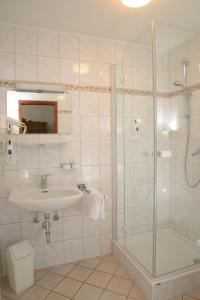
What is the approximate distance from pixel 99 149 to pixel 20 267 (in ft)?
4.49

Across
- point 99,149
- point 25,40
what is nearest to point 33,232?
point 99,149

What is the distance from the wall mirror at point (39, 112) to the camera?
2.05m

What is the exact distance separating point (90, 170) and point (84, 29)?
4.90 feet

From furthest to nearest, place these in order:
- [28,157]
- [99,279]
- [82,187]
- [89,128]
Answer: [89,128] < [82,187] < [28,157] < [99,279]

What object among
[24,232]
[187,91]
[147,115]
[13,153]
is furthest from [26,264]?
[187,91]

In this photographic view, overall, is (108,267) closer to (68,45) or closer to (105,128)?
(105,128)

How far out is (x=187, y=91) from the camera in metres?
2.14

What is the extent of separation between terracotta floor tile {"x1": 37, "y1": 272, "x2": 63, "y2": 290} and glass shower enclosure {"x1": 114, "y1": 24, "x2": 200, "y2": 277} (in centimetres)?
76

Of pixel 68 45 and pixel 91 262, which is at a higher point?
pixel 68 45

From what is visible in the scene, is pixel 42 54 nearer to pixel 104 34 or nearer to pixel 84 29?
pixel 84 29

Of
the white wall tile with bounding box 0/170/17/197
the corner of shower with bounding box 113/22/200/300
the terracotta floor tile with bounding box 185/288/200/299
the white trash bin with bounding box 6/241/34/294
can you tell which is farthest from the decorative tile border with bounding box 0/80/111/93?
the terracotta floor tile with bounding box 185/288/200/299

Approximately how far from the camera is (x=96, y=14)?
1.87 meters

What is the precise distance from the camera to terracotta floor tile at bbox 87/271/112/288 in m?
1.96

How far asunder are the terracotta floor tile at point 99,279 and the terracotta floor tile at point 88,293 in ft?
0.18
